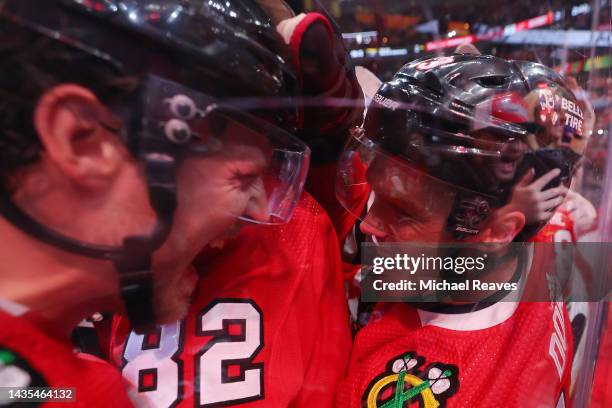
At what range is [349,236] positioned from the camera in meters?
1.11

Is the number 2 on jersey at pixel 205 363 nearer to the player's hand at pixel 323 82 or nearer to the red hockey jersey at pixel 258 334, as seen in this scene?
the red hockey jersey at pixel 258 334

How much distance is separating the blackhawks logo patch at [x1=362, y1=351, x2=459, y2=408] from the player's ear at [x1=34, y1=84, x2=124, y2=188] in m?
0.59

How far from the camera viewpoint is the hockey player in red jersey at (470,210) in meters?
0.83

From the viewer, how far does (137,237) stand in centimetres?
60

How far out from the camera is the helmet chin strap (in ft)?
1.82

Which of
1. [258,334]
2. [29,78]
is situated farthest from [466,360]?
[29,78]

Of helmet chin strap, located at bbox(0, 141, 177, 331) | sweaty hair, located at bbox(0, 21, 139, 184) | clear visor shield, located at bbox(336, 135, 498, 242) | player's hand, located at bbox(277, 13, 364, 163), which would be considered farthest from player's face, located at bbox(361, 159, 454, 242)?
sweaty hair, located at bbox(0, 21, 139, 184)

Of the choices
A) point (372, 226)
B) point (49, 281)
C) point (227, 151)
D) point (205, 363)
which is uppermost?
point (227, 151)

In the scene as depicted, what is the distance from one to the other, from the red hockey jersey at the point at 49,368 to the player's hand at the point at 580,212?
86cm

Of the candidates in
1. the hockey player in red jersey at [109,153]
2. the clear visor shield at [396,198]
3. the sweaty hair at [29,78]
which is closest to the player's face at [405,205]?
the clear visor shield at [396,198]

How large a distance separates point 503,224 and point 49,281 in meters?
0.74

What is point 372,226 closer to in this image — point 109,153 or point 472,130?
point 472,130

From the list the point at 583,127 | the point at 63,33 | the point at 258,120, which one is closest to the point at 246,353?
the point at 258,120

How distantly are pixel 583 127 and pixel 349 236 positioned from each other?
51 centimetres
